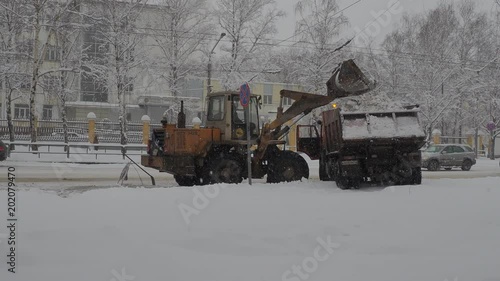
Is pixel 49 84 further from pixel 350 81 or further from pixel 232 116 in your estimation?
pixel 350 81

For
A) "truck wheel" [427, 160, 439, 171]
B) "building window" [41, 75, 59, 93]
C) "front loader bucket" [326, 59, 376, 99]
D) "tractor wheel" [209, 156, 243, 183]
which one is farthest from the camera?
"building window" [41, 75, 59, 93]

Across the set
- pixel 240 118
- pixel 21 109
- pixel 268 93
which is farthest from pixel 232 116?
pixel 268 93

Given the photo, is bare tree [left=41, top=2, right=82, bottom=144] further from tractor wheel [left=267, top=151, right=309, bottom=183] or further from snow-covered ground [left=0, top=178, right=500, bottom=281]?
snow-covered ground [left=0, top=178, right=500, bottom=281]

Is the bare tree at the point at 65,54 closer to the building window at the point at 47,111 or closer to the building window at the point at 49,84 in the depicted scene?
the building window at the point at 49,84

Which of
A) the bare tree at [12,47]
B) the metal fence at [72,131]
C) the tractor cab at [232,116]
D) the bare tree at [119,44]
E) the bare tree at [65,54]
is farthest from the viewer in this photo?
the bare tree at [119,44]

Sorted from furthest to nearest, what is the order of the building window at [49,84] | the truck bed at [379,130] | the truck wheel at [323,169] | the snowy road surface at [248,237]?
the building window at [49,84], the truck wheel at [323,169], the truck bed at [379,130], the snowy road surface at [248,237]

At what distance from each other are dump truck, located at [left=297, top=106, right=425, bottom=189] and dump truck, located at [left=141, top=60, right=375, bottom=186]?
83 centimetres

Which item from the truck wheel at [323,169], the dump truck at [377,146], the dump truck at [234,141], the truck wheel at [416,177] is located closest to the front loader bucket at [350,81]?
the dump truck at [234,141]

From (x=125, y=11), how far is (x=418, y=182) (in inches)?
854

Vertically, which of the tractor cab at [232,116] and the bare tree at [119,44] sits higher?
the bare tree at [119,44]

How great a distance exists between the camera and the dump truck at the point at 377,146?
1141 centimetres

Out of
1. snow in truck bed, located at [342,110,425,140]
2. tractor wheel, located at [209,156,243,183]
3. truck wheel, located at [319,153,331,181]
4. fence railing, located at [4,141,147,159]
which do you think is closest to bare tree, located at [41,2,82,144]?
fence railing, located at [4,141,147,159]

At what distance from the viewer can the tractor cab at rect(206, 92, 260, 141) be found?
12562mm

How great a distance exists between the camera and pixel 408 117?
11.7 metres
